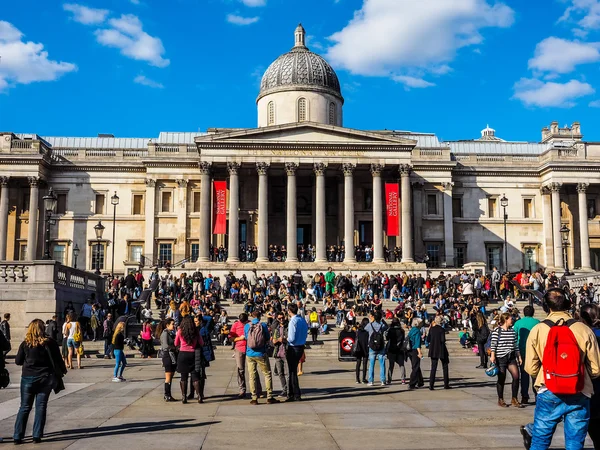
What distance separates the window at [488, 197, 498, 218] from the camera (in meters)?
55.7

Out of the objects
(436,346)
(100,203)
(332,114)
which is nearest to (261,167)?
(332,114)

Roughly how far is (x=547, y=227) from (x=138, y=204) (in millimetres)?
33410

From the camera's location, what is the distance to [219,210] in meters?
47.9

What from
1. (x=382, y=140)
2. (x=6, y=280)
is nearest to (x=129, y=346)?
(x=6, y=280)

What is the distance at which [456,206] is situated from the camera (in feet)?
183

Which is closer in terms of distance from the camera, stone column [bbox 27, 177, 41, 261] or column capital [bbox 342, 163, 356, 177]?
column capital [bbox 342, 163, 356, 177]

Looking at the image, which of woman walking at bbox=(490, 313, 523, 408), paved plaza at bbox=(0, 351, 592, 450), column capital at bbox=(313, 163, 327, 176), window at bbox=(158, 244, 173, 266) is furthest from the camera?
window at bbox=(158, 244, 173, 266)

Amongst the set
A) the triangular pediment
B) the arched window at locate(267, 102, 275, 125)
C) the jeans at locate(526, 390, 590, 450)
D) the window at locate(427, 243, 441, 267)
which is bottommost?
the jeans at locate(526, 390, 590, 450)

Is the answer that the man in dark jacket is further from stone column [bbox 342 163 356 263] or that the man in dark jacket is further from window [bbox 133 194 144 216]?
window [bbox 133 194 144 216]

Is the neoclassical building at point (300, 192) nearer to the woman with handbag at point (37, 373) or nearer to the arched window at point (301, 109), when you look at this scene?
the arched window at point (301, 109)

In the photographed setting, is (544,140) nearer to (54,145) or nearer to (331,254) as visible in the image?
(331,254)

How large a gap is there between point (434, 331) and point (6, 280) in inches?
699

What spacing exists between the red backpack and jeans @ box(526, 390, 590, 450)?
0.17m

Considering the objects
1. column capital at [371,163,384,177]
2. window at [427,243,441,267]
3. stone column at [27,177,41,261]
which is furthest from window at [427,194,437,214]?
stone column at [27,177,41,261]
